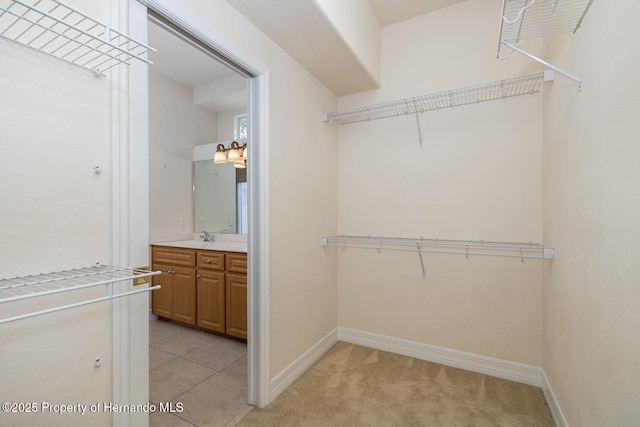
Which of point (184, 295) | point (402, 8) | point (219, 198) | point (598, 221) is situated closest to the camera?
point (598, 221)

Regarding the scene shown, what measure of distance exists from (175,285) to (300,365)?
1685mm

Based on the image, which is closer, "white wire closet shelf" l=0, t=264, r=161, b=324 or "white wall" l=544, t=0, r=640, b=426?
"white wire closet shelf" l=0, t=264, r=161, b=324

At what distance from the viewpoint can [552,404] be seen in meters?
1.78

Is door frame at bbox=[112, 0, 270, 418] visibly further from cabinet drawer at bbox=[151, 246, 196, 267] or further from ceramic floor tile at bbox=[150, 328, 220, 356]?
cabinet drawer at bbox=[151, 246, 196, 267]

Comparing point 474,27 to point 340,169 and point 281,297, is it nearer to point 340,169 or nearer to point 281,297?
point 340,169

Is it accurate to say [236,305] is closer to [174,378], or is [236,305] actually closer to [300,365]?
[174,378]

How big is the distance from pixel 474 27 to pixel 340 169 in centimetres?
155

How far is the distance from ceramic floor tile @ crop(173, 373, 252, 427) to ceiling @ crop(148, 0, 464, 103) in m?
2.29

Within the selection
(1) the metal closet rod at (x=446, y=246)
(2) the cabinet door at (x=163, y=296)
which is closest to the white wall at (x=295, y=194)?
(1) the metal closet rod at (x=446, y=246)

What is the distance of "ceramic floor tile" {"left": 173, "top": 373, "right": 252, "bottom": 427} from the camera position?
5.72 ft

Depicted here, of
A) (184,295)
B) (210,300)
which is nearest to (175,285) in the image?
(184,295)

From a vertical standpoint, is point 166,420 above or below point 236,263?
below

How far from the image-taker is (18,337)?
2.88 ft

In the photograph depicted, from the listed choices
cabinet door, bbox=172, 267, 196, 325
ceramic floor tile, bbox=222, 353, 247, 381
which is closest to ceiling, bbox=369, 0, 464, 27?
cabinet door, bbox=172, 267, 196, 325
